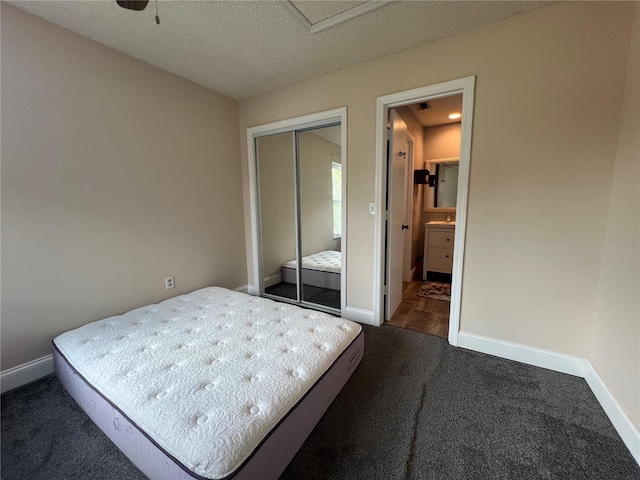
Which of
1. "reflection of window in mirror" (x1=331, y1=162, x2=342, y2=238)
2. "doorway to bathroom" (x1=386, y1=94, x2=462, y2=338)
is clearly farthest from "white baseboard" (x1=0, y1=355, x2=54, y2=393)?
"doorway to bathroom" (x1=386, y1=94, x2=462, y2=338)

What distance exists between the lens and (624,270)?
1.46m

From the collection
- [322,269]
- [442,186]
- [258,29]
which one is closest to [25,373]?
[322,269]

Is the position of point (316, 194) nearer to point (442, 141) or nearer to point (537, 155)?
point (537, 155)

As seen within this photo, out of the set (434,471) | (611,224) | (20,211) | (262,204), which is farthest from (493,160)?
(20,211)

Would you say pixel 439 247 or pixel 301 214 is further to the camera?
pixel 439 247

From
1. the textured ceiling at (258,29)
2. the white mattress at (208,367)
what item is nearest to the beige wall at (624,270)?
the textured ceiling at (258,29)

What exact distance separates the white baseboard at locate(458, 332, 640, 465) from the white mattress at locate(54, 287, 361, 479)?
1.09 meters

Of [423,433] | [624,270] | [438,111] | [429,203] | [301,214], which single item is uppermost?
[438,111]

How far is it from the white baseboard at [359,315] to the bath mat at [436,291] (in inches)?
45.4

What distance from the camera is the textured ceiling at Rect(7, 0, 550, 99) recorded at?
5.48ft

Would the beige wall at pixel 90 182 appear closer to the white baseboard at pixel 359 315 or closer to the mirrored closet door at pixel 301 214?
the mirrored closet door at pixel 301 214

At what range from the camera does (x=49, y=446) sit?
132cm

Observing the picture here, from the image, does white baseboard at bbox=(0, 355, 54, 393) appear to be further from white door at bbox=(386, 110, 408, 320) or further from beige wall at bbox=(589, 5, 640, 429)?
beige wall at bbox=(589, 5, 640, 429)

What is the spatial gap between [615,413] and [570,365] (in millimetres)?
454
